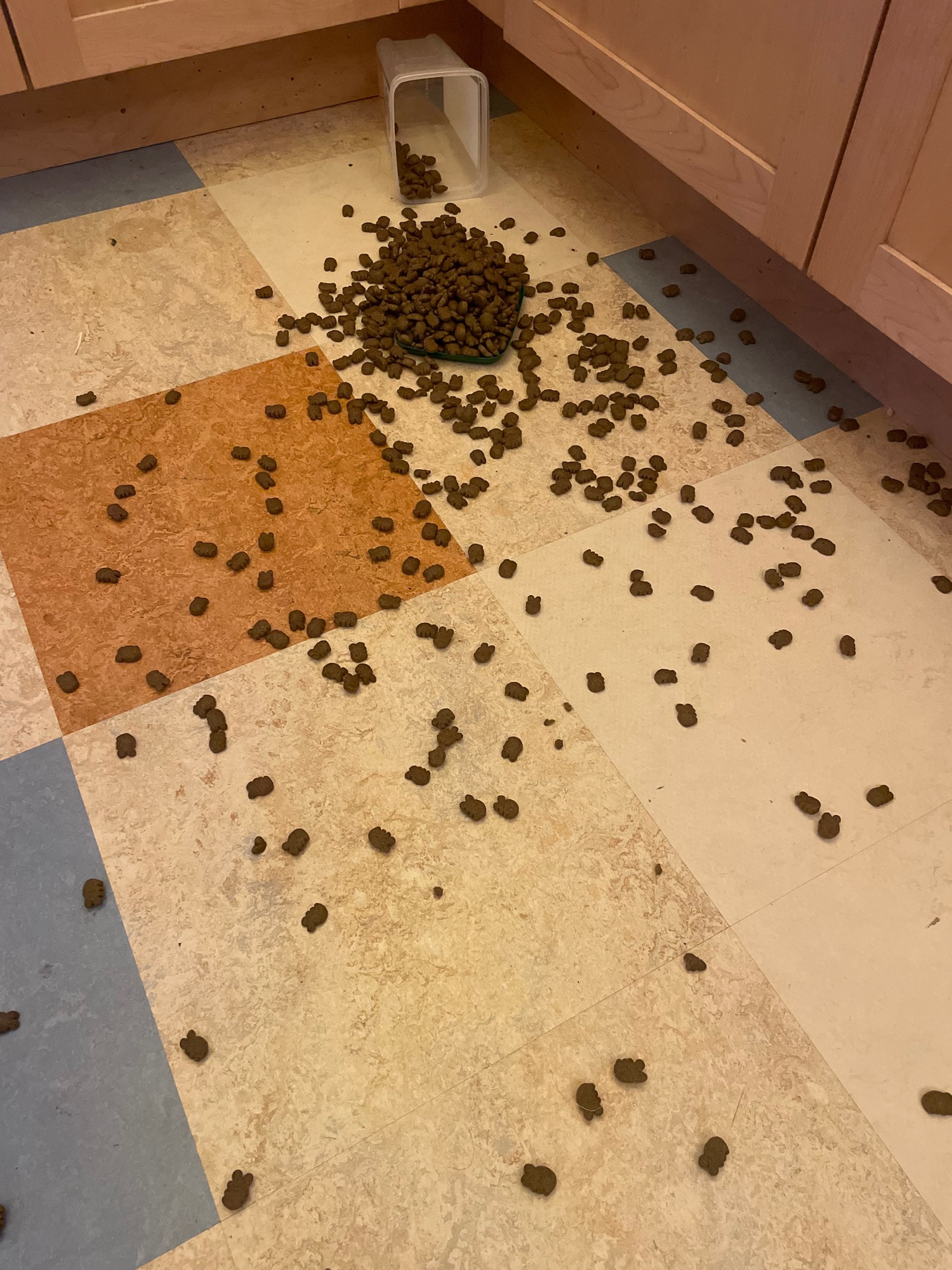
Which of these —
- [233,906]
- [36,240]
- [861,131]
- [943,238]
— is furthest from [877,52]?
[36,240]

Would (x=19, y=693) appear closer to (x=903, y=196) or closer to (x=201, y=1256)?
(x=201, y=1256)

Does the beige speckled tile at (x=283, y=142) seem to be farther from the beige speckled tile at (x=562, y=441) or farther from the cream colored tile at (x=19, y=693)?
the cream colored tile at (x=19, y=693)

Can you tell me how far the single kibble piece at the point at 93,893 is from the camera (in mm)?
1224

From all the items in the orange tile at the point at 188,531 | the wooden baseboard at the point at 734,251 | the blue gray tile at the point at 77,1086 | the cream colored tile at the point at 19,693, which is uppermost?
the wooden baseboard at the point at 734,251

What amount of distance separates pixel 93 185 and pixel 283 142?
1.53ft

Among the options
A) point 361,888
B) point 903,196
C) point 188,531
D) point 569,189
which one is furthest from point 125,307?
point 903,196

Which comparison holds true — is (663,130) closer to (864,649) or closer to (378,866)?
(864,649)

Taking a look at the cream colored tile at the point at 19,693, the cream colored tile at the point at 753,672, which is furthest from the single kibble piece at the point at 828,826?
the cream colored tile at the point at 19,693

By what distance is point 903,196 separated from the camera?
127 centimetres

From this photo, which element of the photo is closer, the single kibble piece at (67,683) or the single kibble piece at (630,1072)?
the single kibble piece at (630,1072)

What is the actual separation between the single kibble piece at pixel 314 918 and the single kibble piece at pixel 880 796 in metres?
0.74

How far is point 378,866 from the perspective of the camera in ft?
4.17

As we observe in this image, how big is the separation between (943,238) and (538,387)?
77 cm

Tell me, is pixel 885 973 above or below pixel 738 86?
below
